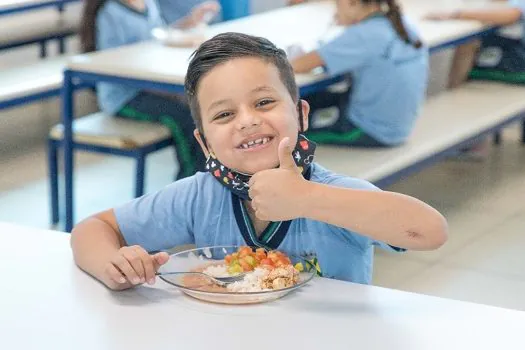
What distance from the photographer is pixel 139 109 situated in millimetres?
4273

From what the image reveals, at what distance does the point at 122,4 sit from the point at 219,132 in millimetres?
2946

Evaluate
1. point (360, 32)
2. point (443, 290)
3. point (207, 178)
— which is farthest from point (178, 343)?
point (360, 32)

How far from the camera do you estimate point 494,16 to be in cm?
498

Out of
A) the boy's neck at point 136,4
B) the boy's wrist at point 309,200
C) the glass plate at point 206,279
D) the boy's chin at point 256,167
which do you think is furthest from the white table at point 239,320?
the boy's neck at point 136,4

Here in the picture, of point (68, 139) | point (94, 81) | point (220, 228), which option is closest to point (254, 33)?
point (94, 81)

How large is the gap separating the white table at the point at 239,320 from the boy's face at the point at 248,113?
27cm

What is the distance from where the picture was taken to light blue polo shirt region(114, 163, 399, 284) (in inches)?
74.2

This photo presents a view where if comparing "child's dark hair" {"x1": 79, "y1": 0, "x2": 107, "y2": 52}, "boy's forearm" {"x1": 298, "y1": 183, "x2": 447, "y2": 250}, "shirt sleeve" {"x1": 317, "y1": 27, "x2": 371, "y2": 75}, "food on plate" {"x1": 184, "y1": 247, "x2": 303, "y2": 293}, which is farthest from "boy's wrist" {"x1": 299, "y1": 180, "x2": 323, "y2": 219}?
"child's dark hair" {"x1": 79, "y1": 0, "x2": 107, "y2": 52}

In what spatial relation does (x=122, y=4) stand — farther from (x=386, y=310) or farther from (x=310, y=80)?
(x=386, y=310)

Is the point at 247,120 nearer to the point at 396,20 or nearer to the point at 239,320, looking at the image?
the point at 239,320

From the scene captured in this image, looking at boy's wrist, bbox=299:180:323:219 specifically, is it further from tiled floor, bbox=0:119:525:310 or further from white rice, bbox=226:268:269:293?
tiled floor, bbox=0:119:525:310

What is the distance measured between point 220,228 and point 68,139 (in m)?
2.28

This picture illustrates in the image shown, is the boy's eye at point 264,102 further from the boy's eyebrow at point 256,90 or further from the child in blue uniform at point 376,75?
the child in blue uniform at point 376,75

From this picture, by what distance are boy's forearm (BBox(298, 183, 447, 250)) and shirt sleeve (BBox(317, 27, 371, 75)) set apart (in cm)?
216
